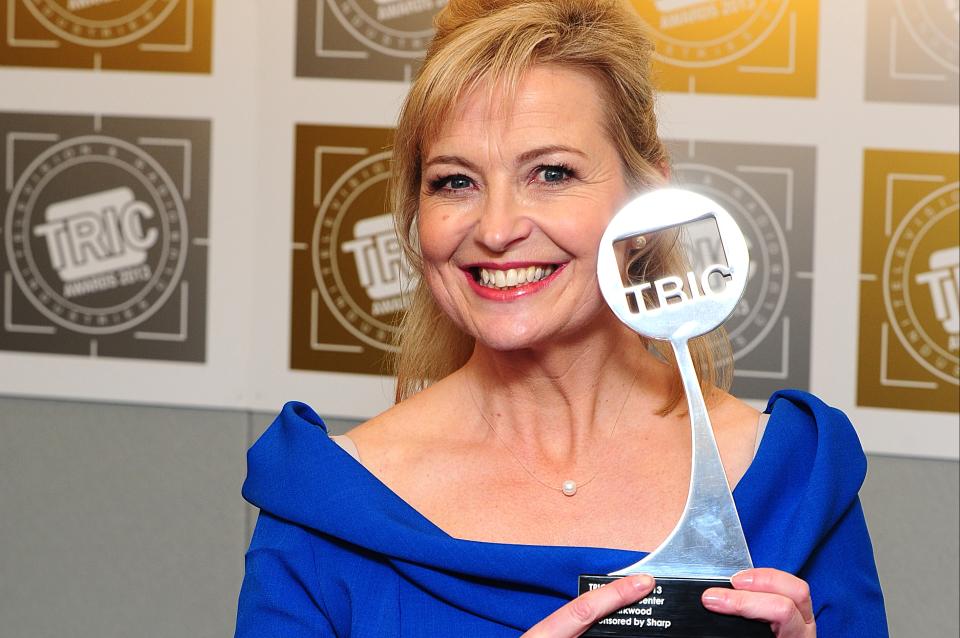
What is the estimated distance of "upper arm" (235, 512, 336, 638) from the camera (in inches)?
48.3

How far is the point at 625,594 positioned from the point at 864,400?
1.52 m

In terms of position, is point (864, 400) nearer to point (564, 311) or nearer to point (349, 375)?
point (349, 375)

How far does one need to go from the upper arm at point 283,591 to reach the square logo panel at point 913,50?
1.60m

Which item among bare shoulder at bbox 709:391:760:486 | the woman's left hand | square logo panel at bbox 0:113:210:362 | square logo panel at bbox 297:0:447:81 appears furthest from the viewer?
square logo panel at bbox 0:113:210:362

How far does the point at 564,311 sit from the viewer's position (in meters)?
1.24

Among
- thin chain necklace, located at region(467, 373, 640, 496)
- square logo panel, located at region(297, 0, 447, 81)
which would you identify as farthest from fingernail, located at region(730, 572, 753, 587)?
square logo panel, located at region(297, 0, 447, 81)

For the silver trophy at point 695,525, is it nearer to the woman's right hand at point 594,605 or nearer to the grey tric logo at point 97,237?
the woman's right hand at point 594,605

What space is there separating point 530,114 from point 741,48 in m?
1.31

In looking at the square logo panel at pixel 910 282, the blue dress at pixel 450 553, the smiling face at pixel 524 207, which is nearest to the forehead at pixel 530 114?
the smiling face at pixel 524 207

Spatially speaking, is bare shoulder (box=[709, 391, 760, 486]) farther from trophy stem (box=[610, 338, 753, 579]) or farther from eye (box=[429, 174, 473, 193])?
eye (box=[429, 174, 473, 193])

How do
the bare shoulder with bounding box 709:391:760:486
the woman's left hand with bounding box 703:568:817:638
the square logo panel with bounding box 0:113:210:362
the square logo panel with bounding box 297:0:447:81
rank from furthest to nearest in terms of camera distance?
1. the square logo panel with bounding box 0:113:210:362
2. the square logo panel with bounding box 297:0:447:81
3. the bare shoulder with bounding box 709:391:760:486
4. the woman's left hand with bounding box 703:568:817:638

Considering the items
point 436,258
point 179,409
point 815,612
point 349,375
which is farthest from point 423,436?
point 179,409

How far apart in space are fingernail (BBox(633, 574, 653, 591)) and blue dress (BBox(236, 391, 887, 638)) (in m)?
0.15

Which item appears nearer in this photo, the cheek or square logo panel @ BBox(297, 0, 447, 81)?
the cheek
